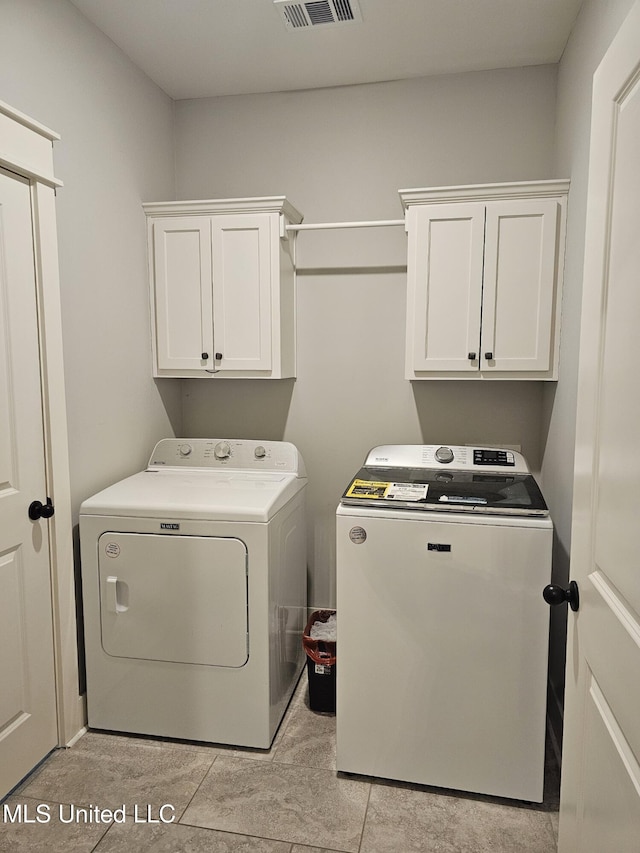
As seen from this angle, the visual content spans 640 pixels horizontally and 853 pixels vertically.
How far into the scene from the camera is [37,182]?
1.95m

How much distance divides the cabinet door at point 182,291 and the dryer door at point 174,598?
92 cm

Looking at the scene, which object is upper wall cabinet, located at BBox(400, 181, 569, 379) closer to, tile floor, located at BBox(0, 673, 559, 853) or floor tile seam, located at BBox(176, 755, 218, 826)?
tile floor, located at BBox(0, 673, 559, 853)

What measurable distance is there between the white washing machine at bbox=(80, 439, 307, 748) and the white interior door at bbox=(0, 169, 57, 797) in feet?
0.76

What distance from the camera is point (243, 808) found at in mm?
1937

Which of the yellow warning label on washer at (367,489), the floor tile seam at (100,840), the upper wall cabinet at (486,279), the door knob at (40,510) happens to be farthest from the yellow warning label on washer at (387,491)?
the floor tile seam at (100,840)

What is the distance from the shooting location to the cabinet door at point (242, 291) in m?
2.60

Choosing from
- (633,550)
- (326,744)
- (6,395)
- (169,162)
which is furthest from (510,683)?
(169,162)

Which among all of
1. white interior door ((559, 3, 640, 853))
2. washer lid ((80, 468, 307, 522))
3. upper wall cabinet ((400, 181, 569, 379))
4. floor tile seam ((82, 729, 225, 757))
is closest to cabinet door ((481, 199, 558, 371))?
upper wall cabinet ((400, 181, 569, 379))

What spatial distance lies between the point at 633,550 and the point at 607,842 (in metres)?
0.53

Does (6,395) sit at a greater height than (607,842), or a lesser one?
greater

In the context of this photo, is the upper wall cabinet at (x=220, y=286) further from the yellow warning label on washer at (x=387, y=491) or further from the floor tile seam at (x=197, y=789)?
the floor tile seam at (x=197, y=789)

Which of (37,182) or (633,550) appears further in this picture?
(37,182)

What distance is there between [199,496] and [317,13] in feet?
6.07

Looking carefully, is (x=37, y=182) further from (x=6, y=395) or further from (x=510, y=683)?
(x=510, y=683)
